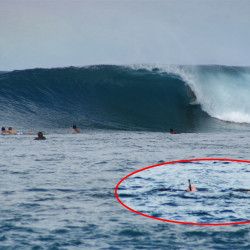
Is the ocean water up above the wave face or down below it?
below

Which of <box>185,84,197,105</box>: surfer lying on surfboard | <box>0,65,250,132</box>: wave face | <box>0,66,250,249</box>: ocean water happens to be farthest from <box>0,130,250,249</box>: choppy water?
<box>185,84,197,105</box>: surfer lying on surfboard

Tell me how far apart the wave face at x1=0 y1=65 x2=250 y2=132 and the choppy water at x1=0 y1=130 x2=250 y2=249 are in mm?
8453

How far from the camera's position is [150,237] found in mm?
5332

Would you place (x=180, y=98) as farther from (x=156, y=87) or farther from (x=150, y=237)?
(x=150, y=237)

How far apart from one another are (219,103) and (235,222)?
70.9 feet

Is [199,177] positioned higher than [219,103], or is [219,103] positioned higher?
[219,103]

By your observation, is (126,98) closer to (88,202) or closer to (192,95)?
(192,95)

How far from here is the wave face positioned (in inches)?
857

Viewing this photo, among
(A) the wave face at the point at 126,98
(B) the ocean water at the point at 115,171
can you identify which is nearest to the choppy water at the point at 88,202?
(B) the ocean water at the point at 115,171

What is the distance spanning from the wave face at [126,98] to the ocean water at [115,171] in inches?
2.7

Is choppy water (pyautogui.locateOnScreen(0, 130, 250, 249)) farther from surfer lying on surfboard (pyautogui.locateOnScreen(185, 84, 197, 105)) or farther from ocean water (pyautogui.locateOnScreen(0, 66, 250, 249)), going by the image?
surfer lying on surfboard (pyautogui.locateOnScreen(185, 84, 197, 105))

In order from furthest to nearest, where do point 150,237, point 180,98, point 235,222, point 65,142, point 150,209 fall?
point 180,98, point 65,142, point 150,209, point 235,222, point 150,237

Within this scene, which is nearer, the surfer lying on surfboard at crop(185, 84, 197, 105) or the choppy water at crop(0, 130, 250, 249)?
the choppy water at crop(0, 130, 250, 249)

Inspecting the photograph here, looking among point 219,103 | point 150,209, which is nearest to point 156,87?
point 219,103
